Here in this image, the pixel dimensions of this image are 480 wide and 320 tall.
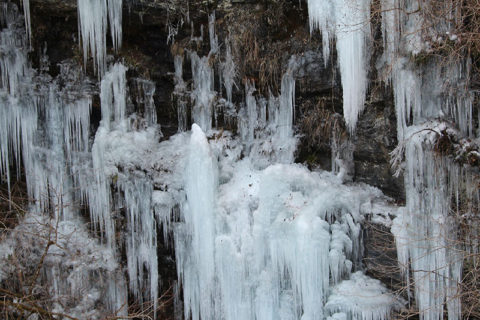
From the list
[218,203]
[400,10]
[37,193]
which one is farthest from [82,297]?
[400,10]

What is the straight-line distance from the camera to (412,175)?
517cm

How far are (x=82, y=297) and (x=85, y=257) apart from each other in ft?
1.99

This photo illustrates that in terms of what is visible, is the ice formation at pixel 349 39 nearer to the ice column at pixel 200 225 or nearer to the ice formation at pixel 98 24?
the ice column at pixel 200 225

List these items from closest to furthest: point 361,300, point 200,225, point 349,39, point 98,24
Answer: point 361,300, point 349,39, point 200,225, point 98,24

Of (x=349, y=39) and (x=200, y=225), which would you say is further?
(x=200, y=225)

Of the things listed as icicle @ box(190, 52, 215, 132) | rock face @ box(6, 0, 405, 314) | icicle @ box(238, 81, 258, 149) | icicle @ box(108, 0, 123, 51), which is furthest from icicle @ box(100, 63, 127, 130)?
icicle @ box(238, 81, 258, 149)

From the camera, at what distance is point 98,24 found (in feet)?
21.2

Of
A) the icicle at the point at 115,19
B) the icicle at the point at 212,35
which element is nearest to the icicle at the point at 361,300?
the icicle at the point at 212,35

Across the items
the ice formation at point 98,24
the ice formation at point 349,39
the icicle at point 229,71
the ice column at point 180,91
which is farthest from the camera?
the ice column at point 180,91

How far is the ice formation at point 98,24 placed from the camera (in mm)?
6367

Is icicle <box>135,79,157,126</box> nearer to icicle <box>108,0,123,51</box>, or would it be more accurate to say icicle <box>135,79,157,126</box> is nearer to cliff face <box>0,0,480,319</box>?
cliff face <box>0,0,480,319</box>

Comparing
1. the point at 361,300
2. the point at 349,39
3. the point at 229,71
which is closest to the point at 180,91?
the point at 229,71

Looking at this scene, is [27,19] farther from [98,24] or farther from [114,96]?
[114,96]

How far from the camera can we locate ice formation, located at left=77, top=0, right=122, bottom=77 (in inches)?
251
